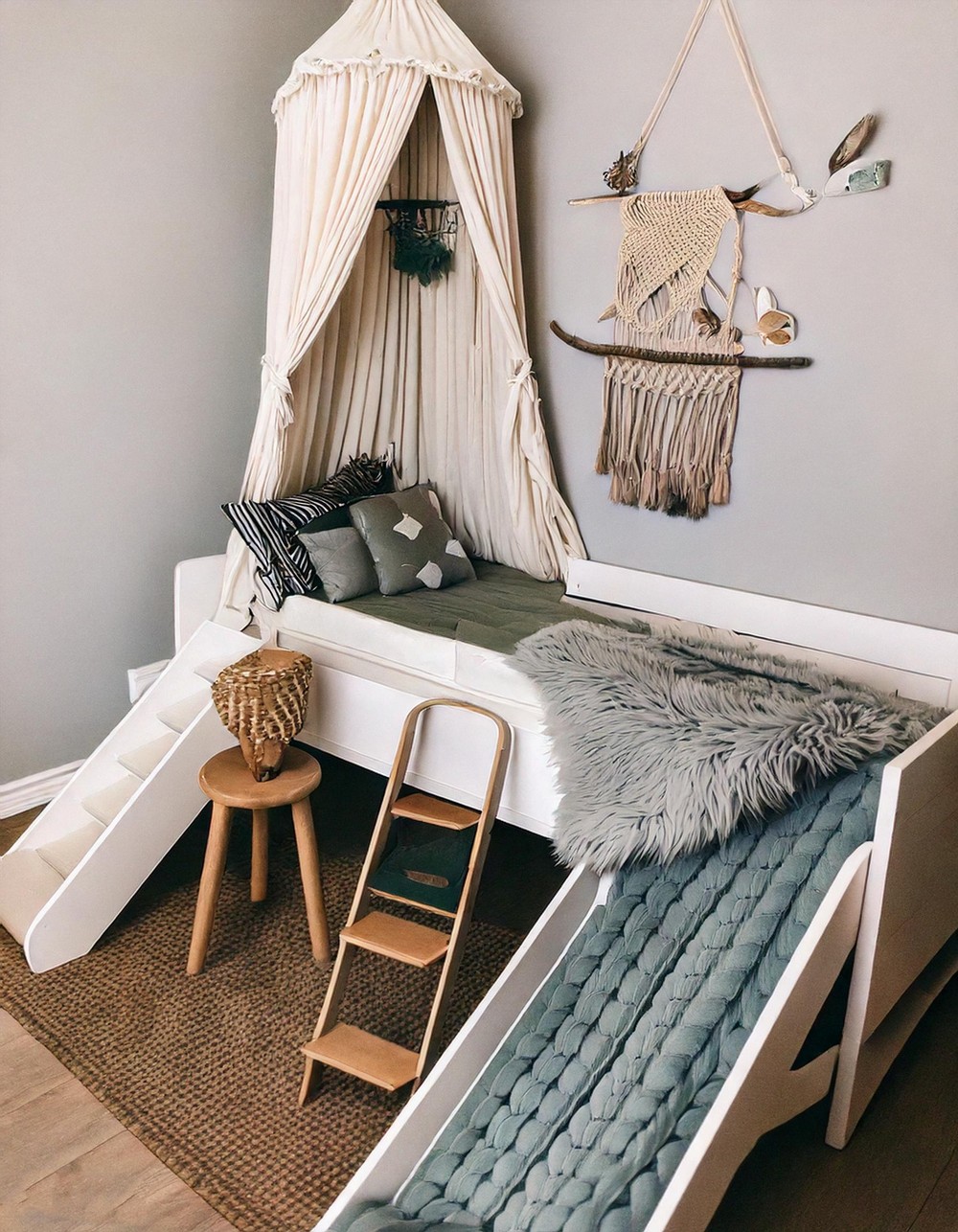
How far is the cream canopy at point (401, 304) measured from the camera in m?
2.88

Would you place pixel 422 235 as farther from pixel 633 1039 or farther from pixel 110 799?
pixel 633 1039

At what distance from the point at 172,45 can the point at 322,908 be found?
2586mm

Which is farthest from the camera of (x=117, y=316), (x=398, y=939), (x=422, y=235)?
(x=422, y=235)

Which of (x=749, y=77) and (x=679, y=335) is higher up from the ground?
(x=749, y=77)

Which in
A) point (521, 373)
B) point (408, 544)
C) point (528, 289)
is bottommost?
point (408, 544)

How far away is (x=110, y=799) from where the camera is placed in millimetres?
2648

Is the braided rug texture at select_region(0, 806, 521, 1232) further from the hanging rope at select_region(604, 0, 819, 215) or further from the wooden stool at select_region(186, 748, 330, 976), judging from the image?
the hanging rope at select_region(604, 0, 819, 215)

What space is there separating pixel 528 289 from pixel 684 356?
2.22 ft

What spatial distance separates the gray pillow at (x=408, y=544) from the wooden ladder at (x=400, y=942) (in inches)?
31.9

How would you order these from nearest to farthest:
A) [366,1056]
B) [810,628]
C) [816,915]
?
[816,915]
[366,1056]
[810,628]

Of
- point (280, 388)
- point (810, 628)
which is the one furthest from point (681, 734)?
point (280, 388)

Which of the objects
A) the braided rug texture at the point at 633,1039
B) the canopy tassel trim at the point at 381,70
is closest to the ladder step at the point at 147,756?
the braided rug texture at the point at 633,1039

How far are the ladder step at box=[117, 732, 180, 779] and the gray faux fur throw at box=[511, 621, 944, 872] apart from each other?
109 cm

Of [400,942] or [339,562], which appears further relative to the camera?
[339,562]
